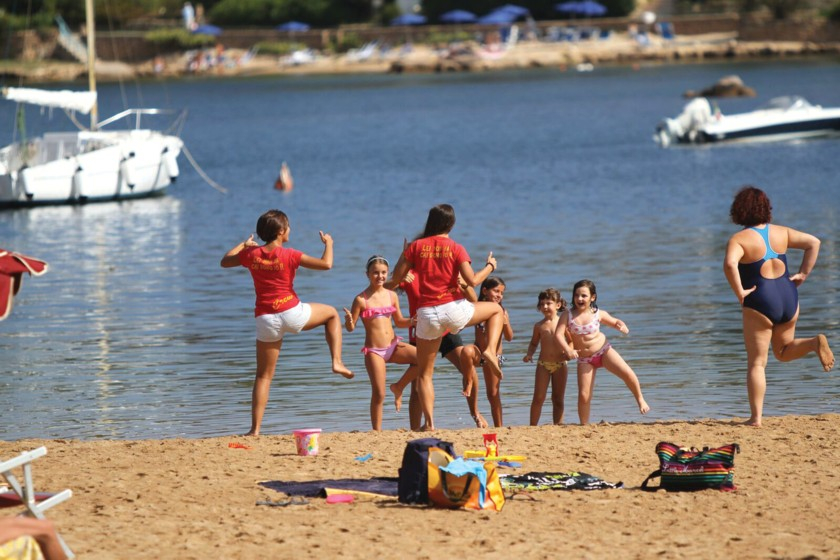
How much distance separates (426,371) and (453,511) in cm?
236

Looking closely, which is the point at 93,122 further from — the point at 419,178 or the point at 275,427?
the point at 275,427

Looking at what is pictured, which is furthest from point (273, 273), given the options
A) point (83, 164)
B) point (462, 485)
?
point (83, 164)

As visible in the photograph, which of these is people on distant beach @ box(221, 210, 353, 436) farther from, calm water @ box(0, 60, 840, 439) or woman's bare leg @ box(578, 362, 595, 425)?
woman's bare leg @ box(578, 362, 595, 425)

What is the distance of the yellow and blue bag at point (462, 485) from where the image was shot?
771 cm

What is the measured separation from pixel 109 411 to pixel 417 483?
540 cm

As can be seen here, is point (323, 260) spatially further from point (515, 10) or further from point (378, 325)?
point (515, 10)

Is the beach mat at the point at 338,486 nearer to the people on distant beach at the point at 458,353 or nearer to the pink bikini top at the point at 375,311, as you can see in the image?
the people on distant beach at the point at 458,353

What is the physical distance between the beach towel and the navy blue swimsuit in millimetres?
1974

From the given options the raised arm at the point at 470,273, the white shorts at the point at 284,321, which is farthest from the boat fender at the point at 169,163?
the raised arm at the point at 470,273

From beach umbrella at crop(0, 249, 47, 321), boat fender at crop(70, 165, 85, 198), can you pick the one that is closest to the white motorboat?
boat fender at crop(70, 165, 85, 198)

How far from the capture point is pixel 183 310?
61.8 ft

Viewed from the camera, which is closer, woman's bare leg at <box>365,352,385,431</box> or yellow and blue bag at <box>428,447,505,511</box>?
yellow and blue bag at <box>428,447,505,511</box>

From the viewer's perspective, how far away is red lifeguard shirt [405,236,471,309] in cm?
961

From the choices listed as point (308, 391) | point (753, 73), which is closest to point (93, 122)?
point (308, 391)
